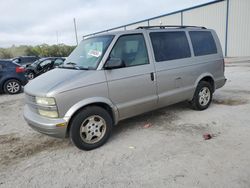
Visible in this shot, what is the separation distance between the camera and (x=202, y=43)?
511 cm

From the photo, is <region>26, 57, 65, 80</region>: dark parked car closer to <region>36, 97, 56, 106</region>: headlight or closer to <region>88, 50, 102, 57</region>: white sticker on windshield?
<region>88, 50, 102, 57</region>: white sticker on windshield

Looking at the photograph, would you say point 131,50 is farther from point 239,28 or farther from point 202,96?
point 239,28

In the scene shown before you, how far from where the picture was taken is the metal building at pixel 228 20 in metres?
18.7

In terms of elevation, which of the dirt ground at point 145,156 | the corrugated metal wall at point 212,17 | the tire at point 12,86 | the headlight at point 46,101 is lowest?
the dirt ground at point 145,156

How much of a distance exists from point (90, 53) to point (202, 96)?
2.97 m

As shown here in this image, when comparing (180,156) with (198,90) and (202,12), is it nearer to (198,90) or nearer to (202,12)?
(198,90)

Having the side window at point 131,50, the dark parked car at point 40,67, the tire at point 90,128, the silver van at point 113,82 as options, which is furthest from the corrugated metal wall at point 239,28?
the tire at point 90,128

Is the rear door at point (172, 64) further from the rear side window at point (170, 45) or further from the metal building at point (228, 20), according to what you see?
the metal building at point (228, 20)

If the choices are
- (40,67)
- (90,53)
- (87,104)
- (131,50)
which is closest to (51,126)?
(87,104)

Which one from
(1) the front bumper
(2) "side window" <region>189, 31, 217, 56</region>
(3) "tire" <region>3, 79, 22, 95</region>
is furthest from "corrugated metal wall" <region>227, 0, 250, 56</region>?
(1) the front bumper

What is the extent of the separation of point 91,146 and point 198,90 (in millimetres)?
2925

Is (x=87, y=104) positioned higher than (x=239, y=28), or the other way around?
(x=239, y=28)

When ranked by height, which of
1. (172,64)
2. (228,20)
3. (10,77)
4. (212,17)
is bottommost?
(10,77)

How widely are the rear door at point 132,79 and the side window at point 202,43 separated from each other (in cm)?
150
